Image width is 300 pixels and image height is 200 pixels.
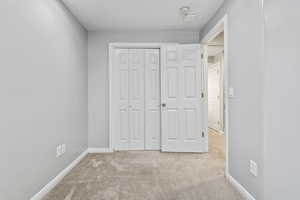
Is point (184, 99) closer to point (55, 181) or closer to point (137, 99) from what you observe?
point (137, 99)

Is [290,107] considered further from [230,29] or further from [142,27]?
[142,27]

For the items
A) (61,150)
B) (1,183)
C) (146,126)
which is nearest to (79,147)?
(61,150)

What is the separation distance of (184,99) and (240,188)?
1.89m

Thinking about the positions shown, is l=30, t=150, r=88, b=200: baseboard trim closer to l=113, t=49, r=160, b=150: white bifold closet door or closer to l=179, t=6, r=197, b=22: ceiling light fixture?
l=113, t=49, r=160, b=150: white bifold closet door

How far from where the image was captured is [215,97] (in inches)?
247

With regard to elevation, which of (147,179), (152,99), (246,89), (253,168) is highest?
(246,89)

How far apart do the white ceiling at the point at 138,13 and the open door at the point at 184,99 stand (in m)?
0.50

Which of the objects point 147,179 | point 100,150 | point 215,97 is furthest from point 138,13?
point 215,97

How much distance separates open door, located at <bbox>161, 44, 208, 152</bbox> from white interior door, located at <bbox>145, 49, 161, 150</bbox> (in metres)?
0.22

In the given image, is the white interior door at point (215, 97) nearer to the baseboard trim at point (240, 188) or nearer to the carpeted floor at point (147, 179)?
the carpeted floor at point (147, 179)

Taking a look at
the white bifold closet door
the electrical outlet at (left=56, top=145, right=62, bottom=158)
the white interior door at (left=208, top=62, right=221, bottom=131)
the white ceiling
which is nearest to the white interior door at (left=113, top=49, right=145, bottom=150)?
the white bifold closet door

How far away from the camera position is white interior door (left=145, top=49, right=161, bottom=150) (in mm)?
3877

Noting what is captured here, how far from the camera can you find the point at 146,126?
3895 mm

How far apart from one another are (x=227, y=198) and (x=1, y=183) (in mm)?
2113
